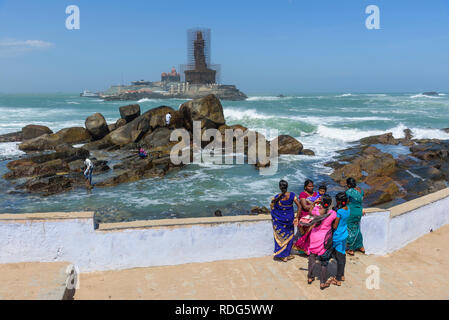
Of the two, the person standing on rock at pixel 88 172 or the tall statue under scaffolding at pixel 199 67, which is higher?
the tall statue under scaffolding at pixel 199 67

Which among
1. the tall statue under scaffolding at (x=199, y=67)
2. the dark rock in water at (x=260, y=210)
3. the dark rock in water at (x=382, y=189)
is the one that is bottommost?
the dark rock in water at (x=260, y=210)

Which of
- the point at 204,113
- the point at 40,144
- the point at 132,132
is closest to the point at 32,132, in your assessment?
the point at 40,144

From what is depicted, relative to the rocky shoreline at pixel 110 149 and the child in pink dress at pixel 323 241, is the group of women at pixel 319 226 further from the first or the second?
the rocky shoreline at pixel 110 149

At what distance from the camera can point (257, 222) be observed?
5.06 meters

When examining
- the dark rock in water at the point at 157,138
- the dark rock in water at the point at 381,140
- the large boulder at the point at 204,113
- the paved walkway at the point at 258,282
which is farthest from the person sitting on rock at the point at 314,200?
the dark rock in water at the point at 381,140

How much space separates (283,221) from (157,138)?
1609cm

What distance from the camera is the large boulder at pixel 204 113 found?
21.1m

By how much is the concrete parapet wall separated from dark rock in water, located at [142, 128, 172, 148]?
15.2 meters

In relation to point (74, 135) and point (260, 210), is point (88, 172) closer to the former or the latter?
point (260, 210)

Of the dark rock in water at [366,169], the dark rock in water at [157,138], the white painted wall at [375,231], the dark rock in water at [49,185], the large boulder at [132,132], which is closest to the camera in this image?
the white painted wall at [375,231]

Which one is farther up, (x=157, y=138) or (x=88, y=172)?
(x=157, y=138)

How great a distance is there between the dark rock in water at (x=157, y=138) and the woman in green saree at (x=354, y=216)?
1552 centimetres

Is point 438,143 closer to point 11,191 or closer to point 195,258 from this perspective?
point 195,258

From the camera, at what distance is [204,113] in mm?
21156
